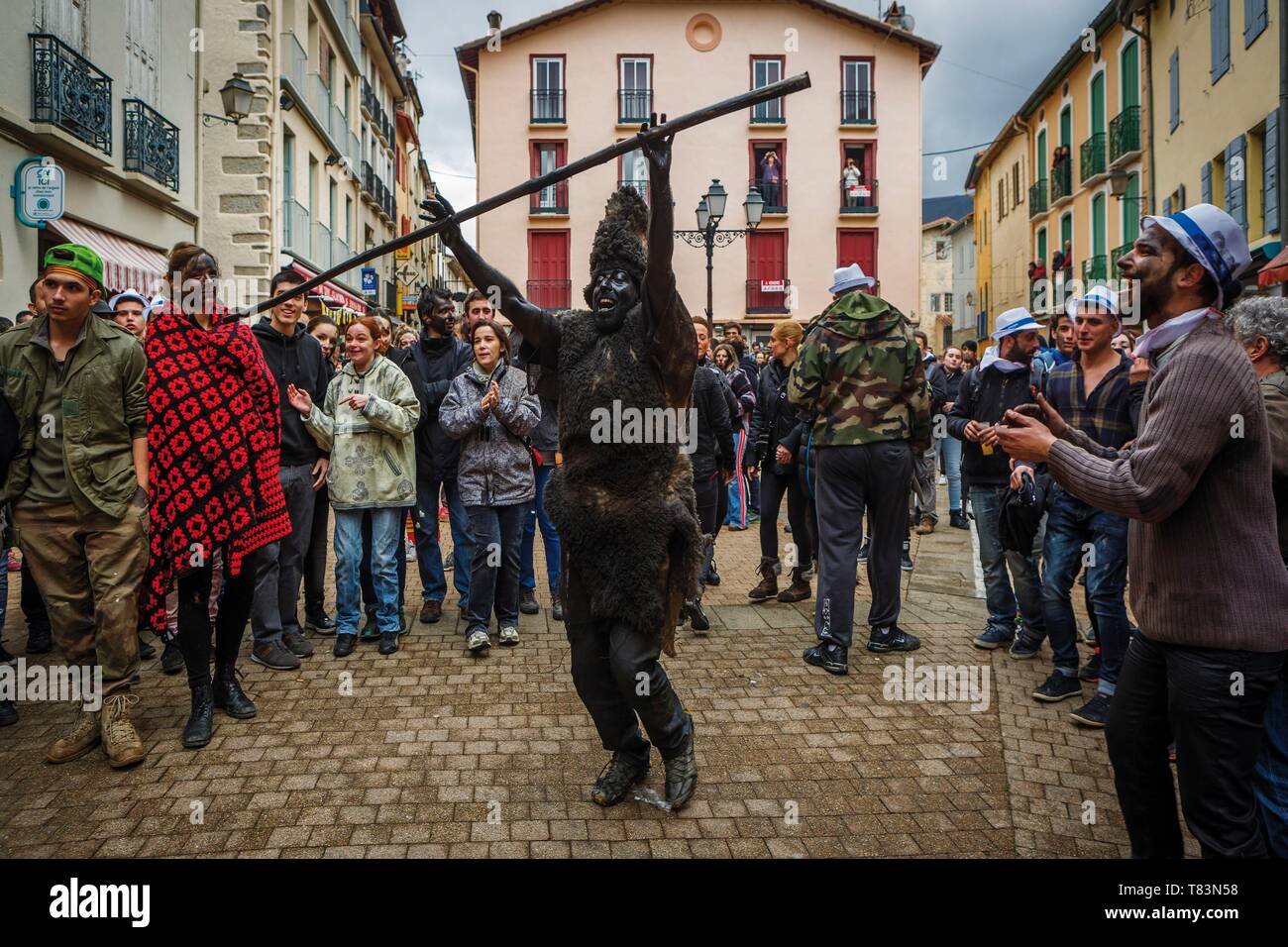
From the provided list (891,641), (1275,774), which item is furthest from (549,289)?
(1275,774)

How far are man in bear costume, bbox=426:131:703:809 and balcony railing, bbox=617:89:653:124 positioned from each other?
32.9 m

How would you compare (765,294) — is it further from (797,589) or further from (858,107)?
(797,589)

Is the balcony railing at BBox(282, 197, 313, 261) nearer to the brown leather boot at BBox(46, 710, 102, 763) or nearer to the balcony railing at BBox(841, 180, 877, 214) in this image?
the brown leather boot at BBox(46, 710, 102, 763)

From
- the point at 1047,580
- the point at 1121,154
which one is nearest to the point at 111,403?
the point at 1047,580

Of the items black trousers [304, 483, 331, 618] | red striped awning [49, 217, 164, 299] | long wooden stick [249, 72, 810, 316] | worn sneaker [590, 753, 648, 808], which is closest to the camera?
long wooden stick [249, 72, 810, 316]

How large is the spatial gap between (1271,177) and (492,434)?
15199 mm

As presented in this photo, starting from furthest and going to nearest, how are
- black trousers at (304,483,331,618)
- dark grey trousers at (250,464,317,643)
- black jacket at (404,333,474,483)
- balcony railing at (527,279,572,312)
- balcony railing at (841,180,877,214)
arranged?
balcony railing at (841,180,877,214) → balcony railing at (527,279,572,312) → black jacket at (404,333,474,483) → black trousers at (304,483,331,618) → dark grey trousers at (250,464,317,643)

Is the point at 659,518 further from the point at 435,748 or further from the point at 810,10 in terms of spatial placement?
the point at 810,10

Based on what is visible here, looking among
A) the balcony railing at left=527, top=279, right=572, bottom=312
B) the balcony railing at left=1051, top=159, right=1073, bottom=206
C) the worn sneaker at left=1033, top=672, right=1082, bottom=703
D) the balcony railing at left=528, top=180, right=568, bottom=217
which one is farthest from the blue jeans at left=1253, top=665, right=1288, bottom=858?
the balcony railing at left=528, top=180, right=568, bottom=217

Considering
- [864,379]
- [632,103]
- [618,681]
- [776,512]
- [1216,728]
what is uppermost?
[632,103]

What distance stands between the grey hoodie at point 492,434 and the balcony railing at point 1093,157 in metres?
24.0

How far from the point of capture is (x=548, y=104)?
1330 inches

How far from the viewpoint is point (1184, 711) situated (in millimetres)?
2424

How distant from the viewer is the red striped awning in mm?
12016
